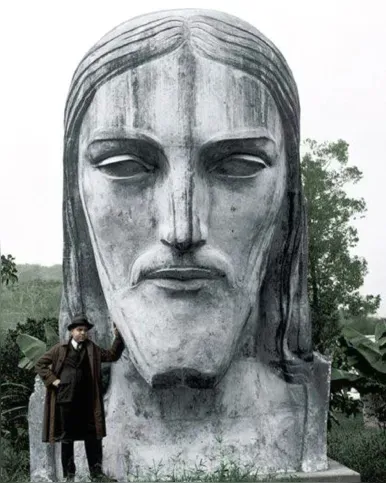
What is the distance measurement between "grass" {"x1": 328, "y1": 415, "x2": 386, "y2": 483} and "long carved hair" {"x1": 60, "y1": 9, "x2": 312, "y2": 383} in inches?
119

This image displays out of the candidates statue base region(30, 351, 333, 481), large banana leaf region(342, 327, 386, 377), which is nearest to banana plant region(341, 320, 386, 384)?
large banana leaf region(342, 327, 386, 377)

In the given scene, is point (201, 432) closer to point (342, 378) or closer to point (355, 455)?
point (355, 455)

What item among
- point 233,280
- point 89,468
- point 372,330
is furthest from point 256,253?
point 372,330

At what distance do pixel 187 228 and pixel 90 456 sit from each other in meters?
1.62

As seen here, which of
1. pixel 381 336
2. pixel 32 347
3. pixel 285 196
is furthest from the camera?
pixel 381 336

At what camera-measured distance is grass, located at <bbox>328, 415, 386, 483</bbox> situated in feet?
29.8

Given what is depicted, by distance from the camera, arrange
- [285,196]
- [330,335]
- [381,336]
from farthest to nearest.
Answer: [330,335] → [381,336] → [285,196]

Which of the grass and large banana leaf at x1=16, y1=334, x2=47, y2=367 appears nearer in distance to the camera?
large banana leaf at x1=16, y1=334, x2=47, y2=367

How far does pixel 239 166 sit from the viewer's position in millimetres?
6125

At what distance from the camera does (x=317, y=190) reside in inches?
776

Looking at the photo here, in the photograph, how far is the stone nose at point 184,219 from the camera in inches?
229

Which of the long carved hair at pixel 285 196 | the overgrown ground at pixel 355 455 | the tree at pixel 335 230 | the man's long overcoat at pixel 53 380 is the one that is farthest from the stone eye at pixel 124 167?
the tree at pixel 335 230

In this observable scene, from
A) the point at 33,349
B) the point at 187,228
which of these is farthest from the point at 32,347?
the point at 187,228

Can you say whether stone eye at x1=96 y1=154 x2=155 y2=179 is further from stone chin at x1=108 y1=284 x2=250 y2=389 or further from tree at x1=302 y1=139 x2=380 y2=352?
tree at x1=302 y1=139 x2=380 y2=352
